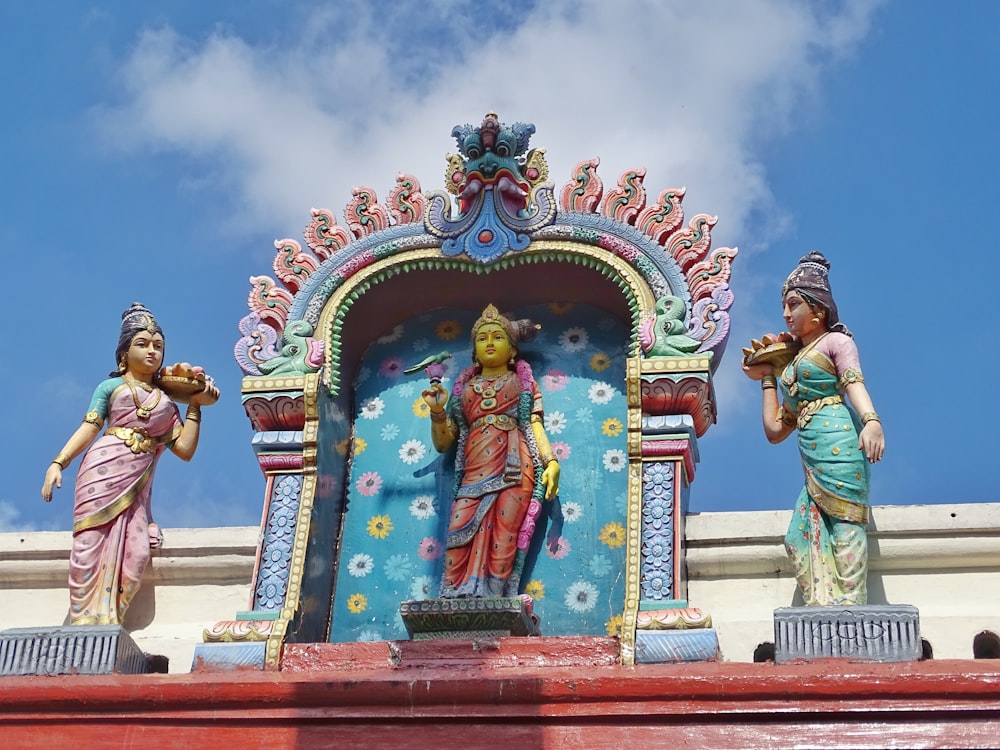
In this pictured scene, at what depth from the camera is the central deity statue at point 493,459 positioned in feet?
32.7

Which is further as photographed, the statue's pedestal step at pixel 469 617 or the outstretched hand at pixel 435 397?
the outstretched hand at pixel 435 397

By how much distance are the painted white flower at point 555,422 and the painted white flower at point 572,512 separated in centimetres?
57

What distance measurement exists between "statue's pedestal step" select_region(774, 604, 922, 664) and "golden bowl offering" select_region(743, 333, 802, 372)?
5.85ft

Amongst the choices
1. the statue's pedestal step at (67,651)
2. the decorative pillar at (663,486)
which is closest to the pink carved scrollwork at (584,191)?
the decorative pillar at (663,486)

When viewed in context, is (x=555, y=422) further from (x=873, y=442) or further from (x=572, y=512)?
(x=873, y=442)

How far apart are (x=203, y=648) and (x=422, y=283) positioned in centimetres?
303

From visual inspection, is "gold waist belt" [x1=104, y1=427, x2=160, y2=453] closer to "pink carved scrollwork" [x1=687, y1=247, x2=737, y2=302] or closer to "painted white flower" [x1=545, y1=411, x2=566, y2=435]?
"painted white flower" [x1=545, y1=411, x2=566, y2=435]

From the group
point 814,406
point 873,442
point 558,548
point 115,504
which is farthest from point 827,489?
point 115,504

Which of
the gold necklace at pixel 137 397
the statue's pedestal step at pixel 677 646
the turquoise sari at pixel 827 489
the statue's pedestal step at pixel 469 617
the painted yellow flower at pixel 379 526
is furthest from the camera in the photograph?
the painted yellow flower at pixel 379 526

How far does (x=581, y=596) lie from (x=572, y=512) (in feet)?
1.92

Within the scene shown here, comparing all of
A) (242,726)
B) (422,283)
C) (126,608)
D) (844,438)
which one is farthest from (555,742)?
(422,283)

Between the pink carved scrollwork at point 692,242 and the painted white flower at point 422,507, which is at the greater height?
the pink carved scrollwork at point 692,242

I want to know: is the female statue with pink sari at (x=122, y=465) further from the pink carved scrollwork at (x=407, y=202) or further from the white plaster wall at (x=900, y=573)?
the white plaster wall at (x=900, y=573)

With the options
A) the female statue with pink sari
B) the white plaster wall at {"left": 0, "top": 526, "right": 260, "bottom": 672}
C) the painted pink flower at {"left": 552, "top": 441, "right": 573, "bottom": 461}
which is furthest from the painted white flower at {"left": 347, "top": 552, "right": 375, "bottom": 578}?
the painted pink flower at {"left": 552, "top": 441, "right": 573, "bottom": 461}
